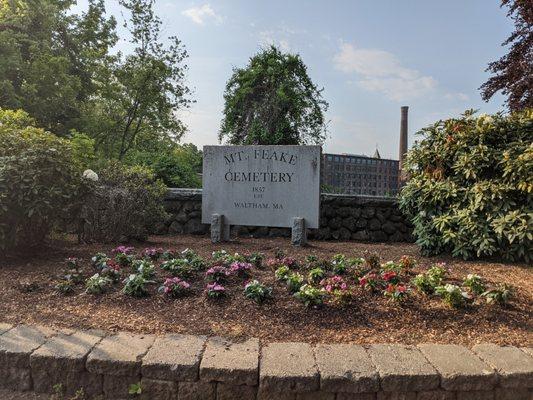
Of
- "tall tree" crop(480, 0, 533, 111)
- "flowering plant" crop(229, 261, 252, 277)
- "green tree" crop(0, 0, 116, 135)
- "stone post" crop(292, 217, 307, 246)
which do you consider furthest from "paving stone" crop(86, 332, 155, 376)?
"green tree" crop(0, 0, 116, 135)

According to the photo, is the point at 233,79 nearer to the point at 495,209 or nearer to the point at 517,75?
the point at 517,75

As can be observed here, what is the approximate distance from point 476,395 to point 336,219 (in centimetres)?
494

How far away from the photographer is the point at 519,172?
173 inches

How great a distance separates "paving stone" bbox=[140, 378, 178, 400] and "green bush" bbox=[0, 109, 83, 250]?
7.79ft

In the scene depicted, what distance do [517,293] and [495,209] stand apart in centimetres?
149

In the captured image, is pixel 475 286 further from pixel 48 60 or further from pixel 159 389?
pixel 48 60

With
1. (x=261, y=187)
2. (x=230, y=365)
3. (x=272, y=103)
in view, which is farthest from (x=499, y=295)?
(x=272, y=103)

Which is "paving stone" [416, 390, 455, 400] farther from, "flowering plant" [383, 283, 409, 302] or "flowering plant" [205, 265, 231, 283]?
"flowering plant" [205, 265, 231, 283]

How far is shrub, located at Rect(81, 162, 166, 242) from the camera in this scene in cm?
527

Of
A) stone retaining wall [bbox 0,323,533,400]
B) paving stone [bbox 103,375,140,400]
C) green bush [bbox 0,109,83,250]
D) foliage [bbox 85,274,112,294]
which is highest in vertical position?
green bush [bbox 0,109,83,250]

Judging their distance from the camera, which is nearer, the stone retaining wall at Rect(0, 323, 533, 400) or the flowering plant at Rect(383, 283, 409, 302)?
the stone retaining wall at Rect(0, 323, 533, 400)

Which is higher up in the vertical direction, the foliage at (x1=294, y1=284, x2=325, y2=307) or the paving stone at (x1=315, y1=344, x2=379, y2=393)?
the foliage at (x1=294, y1=284, x2=325, y2=307)

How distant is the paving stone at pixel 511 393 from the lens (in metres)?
2.10

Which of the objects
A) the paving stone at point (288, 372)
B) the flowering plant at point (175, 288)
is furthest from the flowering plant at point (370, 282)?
the flowering plant at point (175, 288)
